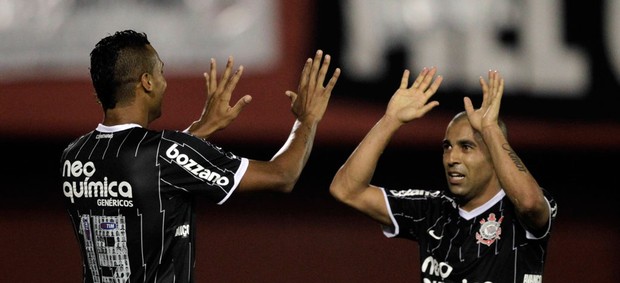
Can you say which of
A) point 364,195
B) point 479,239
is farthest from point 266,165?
point 479,239

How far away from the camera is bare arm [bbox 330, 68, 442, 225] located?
344 cm

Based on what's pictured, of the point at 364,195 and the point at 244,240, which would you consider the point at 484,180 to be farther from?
the point at 244,240

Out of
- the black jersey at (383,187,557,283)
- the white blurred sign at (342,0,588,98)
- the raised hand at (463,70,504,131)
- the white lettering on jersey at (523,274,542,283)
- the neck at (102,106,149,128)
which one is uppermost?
the white blurred sign at (342,0,588,98)

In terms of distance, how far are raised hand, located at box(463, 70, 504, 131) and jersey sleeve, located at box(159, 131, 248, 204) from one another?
80cm

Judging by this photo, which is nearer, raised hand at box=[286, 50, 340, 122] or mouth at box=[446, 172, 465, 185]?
raised hand at box=[286, 50, 340, 122]

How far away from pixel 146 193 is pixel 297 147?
20.0 inches

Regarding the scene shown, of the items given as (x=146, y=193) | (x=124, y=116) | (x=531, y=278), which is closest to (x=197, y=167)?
(x=146, y=193)

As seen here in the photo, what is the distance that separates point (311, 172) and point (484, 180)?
2254 millimetres

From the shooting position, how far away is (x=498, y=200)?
346 cm

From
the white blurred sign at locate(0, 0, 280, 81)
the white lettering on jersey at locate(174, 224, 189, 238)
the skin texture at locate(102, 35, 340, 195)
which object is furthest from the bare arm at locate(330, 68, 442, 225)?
the white blurred sign at locate(0, 0, 280, 81)

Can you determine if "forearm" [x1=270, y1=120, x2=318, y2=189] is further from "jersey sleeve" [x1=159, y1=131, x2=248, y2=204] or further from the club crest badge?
the club crest badge

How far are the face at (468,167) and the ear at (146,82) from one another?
1.11 m

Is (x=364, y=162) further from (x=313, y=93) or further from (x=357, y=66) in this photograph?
(x=357, y=66)

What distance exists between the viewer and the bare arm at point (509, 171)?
3.19m
